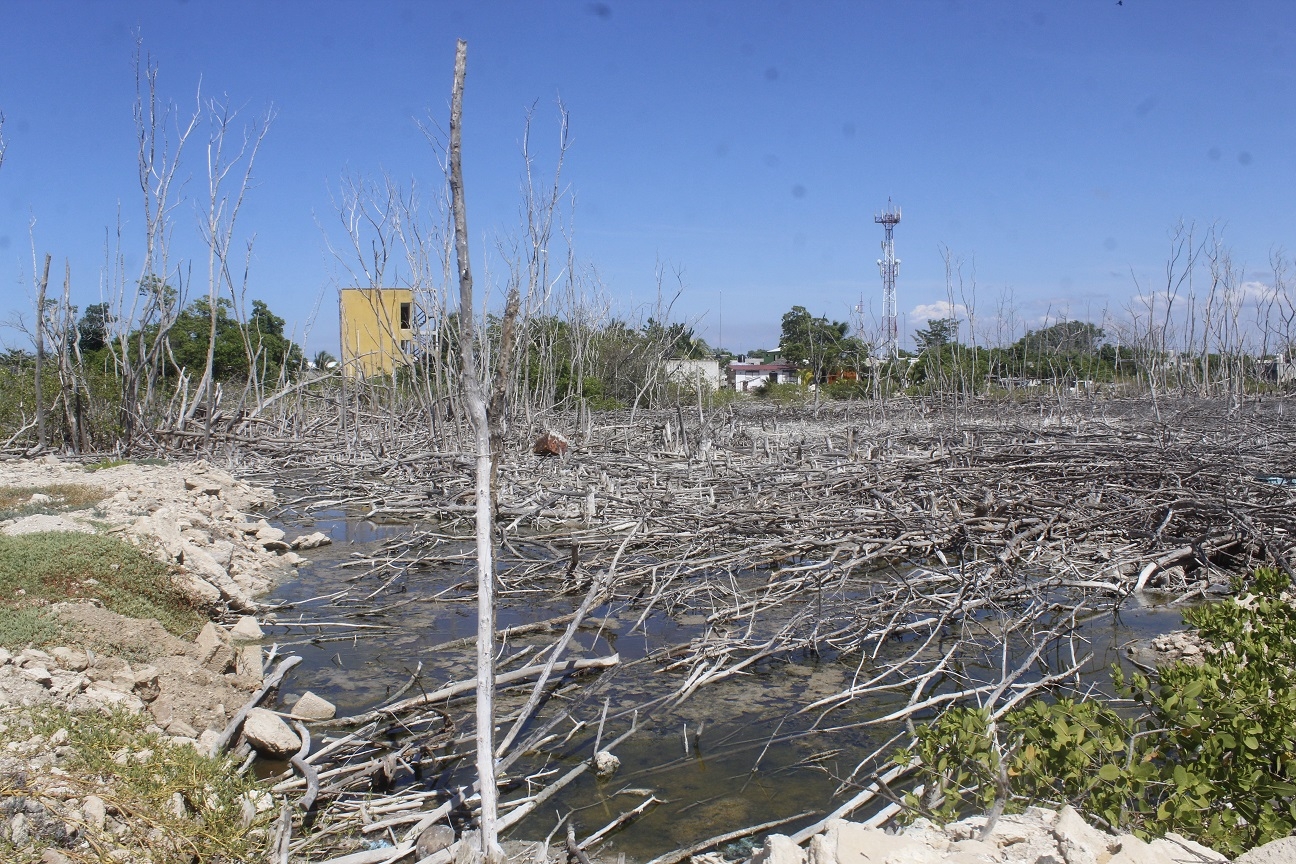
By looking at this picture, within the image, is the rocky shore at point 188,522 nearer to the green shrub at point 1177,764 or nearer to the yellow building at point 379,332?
the yellow building at point 379,332

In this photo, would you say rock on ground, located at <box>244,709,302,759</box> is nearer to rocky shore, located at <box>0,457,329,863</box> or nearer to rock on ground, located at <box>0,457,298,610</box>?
rocky shore, located at <box>0,457,329,863</box>

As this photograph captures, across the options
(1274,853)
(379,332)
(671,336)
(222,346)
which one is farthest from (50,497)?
(222,346)

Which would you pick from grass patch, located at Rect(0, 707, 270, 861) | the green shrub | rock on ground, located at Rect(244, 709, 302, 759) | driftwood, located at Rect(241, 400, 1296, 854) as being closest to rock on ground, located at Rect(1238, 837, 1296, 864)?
the green shrub

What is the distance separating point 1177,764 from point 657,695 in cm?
299

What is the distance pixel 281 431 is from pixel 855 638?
14439 mm

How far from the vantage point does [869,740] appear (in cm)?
479

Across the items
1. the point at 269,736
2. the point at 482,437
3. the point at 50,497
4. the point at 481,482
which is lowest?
the point at 269,736

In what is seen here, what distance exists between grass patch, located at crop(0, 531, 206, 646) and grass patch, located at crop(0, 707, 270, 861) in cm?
156

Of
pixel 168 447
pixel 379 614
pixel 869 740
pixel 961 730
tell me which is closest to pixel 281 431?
pixel 168 447

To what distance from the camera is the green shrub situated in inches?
107

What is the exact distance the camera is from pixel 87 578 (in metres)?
5.90

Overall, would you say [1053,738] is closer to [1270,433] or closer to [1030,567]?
[1030,567]

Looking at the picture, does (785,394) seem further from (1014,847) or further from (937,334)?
(1014,847)

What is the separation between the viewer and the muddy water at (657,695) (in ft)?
13.6
